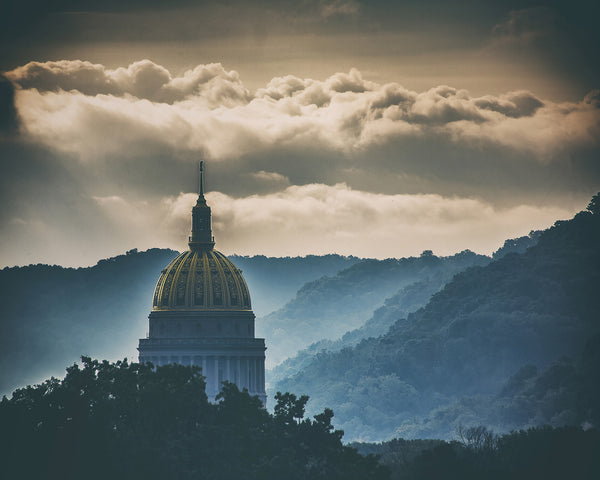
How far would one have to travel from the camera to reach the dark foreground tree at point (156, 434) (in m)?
147

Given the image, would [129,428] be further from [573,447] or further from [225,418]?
[573,447]

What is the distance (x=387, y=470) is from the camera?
158m

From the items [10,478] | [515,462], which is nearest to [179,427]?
[10,478]

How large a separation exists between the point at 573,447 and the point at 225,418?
3053cm

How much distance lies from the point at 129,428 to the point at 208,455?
5989 mm

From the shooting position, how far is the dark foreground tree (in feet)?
483

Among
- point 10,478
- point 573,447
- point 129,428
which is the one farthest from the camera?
point 573,447

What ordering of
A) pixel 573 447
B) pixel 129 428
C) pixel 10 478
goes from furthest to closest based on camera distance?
pixel 573 447 → pixel 129 428 → pixel 10 478

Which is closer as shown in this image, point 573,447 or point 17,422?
point 17,422

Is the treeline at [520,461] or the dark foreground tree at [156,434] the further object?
the treeline at [520,461]

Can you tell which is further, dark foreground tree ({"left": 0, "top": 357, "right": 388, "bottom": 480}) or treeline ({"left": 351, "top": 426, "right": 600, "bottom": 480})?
treeline ({"left": 351, "top": 426, "right": 600, "bottom": 480})

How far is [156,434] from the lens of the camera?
153 metres

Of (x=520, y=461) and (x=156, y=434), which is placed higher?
(x=520, y=461)

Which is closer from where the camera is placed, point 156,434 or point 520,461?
point 156,434
